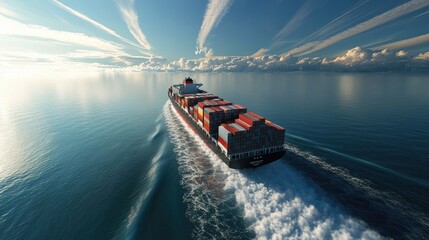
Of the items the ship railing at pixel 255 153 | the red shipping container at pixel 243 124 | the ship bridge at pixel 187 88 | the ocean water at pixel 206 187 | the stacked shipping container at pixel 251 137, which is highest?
the ship bridge at pixel 187 88

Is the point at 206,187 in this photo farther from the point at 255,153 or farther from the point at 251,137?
the point at 251,137

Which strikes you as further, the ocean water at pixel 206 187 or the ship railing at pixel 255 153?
the ship railing at pixel 255 153

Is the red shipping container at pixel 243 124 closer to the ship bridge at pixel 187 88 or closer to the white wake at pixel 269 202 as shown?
the white wake at pixel 269 202

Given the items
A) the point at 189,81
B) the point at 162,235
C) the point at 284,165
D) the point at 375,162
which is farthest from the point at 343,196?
the point at 189,81

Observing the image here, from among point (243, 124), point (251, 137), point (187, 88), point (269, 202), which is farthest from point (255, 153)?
point (187, 88)

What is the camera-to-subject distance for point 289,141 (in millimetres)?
46281

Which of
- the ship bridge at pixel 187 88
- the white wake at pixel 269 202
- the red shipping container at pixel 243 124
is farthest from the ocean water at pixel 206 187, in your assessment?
the ship bridge at pixel 187 88

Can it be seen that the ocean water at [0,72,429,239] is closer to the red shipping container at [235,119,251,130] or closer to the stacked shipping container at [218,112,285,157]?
the stacked shipping container at [218,112,285,157]

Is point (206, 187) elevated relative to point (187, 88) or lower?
lower

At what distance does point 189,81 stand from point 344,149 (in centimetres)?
7336

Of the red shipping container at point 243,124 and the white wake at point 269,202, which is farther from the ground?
the red shipping container at point 243,124

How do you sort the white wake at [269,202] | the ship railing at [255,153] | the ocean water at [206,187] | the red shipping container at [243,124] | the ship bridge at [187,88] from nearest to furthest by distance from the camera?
1. the white wake at [269,202]
2. the ocean water at [206,187]
3. the ship railing at [255,153]
4. the red shipping container at [243,124]
5. the ship bridge at [187,88]

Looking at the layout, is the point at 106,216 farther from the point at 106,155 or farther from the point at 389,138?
the point at 389,138

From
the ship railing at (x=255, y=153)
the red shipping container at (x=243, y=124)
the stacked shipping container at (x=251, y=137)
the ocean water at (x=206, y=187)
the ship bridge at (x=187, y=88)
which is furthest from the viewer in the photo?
the ship bridge at (x=187, y=88)
